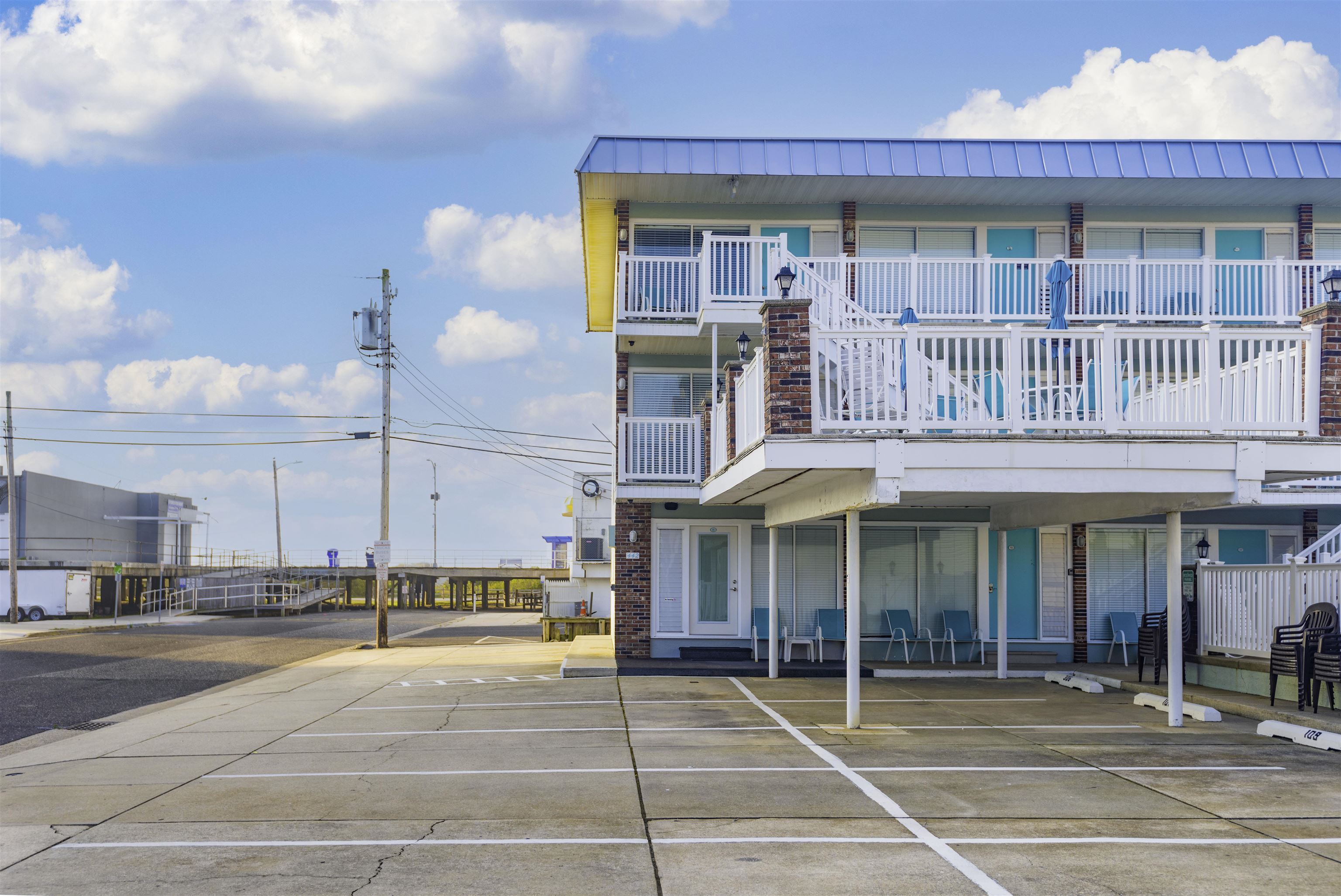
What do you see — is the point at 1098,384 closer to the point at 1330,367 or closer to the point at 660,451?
the point at 1330,367

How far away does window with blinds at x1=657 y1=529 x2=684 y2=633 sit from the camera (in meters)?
19.5

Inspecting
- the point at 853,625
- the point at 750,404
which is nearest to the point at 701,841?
the point at 853,625

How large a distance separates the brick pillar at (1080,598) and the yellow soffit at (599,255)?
9.23 meters

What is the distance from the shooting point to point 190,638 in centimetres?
3128

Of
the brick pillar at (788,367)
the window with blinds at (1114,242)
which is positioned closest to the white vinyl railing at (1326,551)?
the window with blinds at (1114,242)

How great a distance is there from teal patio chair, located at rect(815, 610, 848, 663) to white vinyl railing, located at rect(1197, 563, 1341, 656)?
5.68 meters

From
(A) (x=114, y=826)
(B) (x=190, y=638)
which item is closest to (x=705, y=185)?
(A) (x=114, y=826)

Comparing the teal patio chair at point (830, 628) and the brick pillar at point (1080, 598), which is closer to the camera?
the teal patio chair at point (830, 628)

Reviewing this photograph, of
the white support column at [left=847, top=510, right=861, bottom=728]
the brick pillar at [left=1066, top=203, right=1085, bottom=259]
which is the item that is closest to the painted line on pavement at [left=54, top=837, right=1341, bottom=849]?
the white support column at [left=847, top=510, right=861, bottom=728]

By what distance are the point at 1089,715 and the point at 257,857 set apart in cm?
1008

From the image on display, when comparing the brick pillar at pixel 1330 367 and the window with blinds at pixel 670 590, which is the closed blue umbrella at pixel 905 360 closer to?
the brick pillar at pixel 1330 367

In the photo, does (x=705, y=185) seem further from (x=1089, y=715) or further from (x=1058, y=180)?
(x=1089, y=715)

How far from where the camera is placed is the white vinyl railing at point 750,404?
11.7 metres

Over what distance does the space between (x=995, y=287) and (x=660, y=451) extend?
6754 millimetres
